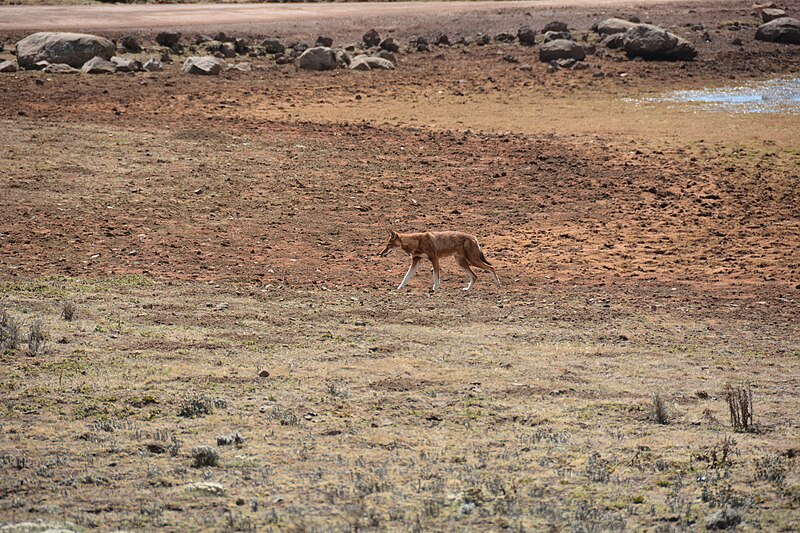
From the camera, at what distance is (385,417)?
9.12 meters

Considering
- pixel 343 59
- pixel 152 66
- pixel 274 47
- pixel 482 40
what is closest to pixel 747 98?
pixel 482 40

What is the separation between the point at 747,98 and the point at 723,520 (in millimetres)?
25207

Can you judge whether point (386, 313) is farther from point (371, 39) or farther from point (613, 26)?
point (613, 26)

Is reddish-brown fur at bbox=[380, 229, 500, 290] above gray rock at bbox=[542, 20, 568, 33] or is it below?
above

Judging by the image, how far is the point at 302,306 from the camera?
42.6ft

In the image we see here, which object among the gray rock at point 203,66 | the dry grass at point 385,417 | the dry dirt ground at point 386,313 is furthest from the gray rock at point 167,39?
the dry grass at point 385,417

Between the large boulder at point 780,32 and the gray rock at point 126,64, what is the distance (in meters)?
22.0

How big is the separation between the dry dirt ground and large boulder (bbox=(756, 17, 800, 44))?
1331 cm

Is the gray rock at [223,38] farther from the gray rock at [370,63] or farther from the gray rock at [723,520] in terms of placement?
the gray rock at [723,520]

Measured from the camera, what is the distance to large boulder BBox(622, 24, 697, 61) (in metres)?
35.0

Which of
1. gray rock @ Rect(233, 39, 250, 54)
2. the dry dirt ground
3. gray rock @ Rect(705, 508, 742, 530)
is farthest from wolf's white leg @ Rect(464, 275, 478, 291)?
gray rock @ Rect(233, 39, 250, 54)

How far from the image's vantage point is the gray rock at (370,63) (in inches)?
1292

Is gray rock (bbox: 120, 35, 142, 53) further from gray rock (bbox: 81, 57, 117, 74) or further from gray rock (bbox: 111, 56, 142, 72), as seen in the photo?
gray rock (bbox: 81, 57, 117, 74)

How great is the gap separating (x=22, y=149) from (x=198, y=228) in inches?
233
